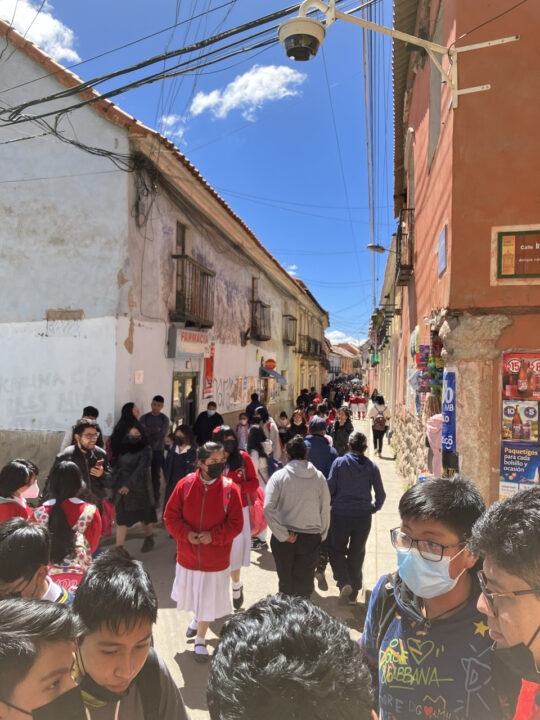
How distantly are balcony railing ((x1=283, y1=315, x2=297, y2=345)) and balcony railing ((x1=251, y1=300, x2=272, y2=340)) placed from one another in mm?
4145

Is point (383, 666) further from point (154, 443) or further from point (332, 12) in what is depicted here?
point (154, 443)

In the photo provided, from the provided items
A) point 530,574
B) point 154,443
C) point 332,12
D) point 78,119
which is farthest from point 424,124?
point 530,574

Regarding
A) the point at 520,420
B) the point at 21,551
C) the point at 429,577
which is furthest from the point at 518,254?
the point at 21,551

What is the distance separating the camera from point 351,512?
174 inches

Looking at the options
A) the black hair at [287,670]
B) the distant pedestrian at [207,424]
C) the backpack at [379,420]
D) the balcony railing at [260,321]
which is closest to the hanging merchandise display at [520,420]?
the black hair at [287,670]

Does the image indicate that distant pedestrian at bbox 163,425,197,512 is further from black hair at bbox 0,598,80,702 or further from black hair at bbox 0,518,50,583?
black hair at bbox 0,598,80,702

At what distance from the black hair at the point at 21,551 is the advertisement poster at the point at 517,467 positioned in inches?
156

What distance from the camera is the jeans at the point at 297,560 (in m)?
4.03

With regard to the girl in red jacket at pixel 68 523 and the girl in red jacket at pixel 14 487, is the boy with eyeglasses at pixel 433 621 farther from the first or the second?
the girl in red jacket at pixel 14 487

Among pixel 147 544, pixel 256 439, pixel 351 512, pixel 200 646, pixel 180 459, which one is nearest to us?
pixel 200 646

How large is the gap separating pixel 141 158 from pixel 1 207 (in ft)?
8.80

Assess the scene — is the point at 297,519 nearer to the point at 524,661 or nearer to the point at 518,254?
the point at 524,661

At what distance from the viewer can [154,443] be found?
7.58m

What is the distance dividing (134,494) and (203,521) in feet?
7.73
